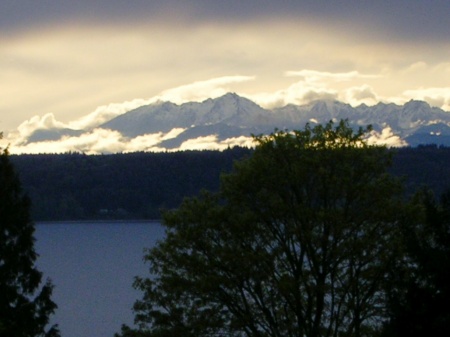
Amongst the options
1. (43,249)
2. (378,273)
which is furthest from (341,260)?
(43,249)

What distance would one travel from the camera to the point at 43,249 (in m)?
163

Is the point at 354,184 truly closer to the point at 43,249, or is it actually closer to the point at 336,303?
the point at 336,303

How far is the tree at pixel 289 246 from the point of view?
26156mm

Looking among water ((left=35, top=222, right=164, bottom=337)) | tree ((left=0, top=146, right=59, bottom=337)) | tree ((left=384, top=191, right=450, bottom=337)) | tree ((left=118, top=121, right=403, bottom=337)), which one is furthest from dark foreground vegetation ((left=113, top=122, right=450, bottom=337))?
water ((left=35, top=222, right=164, bottom=337))

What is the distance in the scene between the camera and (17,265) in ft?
75.8

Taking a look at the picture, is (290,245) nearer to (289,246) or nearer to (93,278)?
(289,246)

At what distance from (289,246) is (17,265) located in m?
7.71

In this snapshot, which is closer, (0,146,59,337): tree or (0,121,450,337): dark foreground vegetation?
(0,146,59,337): tree

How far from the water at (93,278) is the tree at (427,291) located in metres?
25.4

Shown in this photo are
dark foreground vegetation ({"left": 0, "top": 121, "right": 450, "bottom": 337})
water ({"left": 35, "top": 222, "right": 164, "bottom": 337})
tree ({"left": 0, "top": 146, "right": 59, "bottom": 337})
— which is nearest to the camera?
tree ({"left": 0, "top": 146, "right": 59, "bottom": 337})

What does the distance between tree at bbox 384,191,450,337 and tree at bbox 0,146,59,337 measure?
919cm

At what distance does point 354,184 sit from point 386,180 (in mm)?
1020

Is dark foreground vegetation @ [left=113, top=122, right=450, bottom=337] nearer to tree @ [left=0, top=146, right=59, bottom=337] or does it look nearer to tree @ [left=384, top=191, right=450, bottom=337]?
tree @ [left=0, top=146, right=59, bottom=337]

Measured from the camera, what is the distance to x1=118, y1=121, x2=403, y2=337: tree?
26156mm
